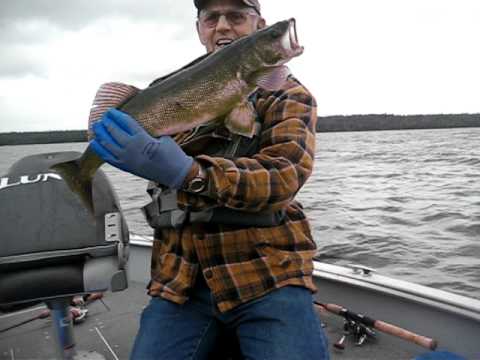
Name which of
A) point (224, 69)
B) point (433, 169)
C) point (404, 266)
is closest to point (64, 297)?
point (224, 69)

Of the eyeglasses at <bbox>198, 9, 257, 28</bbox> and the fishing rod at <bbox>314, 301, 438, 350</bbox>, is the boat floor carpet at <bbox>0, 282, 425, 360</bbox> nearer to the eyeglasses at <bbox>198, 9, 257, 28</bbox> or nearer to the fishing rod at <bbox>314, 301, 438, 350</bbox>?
the fishing rod at <bbox>314, 301, 438, 350</bbox>

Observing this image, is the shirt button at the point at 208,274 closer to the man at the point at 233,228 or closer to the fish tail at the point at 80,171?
the man at the point at 233,228

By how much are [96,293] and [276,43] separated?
2485 millimetres

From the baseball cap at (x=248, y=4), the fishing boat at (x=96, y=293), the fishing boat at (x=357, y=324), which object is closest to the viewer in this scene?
the baseball cap at (x=248, y=4)

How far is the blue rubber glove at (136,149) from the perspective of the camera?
232 centimetres

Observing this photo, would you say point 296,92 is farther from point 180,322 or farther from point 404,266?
point 404,266

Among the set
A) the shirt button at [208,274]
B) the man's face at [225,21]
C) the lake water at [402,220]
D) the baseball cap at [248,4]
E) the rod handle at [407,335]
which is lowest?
the lake water at [402,220]

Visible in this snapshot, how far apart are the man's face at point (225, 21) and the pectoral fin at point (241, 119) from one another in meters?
0.66

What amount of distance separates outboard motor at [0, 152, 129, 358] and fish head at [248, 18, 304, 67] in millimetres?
1435

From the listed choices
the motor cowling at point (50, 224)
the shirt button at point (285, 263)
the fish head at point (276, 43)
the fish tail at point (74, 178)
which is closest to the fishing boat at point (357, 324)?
the motor cowling at point (50, 224)

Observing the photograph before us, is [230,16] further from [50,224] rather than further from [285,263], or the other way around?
[50,224]

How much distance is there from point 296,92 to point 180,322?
1.51 metres

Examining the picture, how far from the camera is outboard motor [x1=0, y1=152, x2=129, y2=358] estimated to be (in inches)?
119

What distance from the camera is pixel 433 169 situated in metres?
21.8
